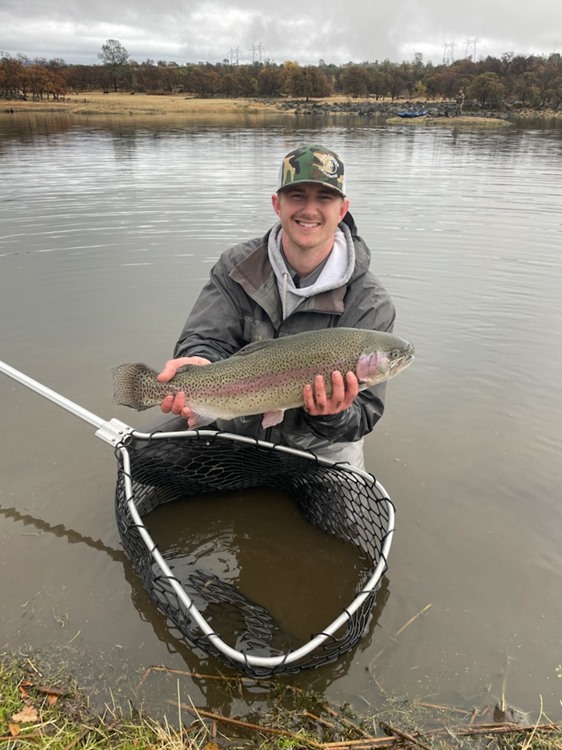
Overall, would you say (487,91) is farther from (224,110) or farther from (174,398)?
(174,398)

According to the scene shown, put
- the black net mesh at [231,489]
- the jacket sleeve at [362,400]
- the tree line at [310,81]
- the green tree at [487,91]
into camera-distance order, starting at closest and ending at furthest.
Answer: the black net mesh at [231,489], the jacket sleeve at [362,400], the green tree at [487,91], the tree line at [310,81]

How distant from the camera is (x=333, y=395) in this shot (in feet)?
10.2

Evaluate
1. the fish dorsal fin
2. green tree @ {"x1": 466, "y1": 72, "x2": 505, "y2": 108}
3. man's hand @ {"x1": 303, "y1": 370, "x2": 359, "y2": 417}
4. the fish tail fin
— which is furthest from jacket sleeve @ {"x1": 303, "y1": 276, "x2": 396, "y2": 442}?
green tree @ {"x1": 466, "y1": 72, "x2": 505, "y2": 108}

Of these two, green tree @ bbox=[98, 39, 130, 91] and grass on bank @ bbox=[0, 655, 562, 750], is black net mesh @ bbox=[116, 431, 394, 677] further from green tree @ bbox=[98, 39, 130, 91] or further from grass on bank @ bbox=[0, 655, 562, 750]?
green tree @ bbox=[98, 39, 130, 91]

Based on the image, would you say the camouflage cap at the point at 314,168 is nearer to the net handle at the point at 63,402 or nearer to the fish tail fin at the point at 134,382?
the fish tail fin at the point at 134,382

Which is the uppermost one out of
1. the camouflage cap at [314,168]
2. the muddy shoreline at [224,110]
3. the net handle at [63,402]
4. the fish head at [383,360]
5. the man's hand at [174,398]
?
the muddy shoreline at [224,110]

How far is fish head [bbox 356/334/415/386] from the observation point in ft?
10.2

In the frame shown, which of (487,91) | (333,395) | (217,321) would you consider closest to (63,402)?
(217,321)

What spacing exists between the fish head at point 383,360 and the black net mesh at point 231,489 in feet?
2.07

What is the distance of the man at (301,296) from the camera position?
3.41 m

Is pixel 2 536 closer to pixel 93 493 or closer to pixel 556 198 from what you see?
pixel 93 493

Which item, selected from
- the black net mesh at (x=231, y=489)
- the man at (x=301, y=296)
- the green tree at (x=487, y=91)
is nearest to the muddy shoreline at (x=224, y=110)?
the green tree at (x=487, y=91)

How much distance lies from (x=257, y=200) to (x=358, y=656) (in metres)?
13.7

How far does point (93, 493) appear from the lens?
399 centimetres
